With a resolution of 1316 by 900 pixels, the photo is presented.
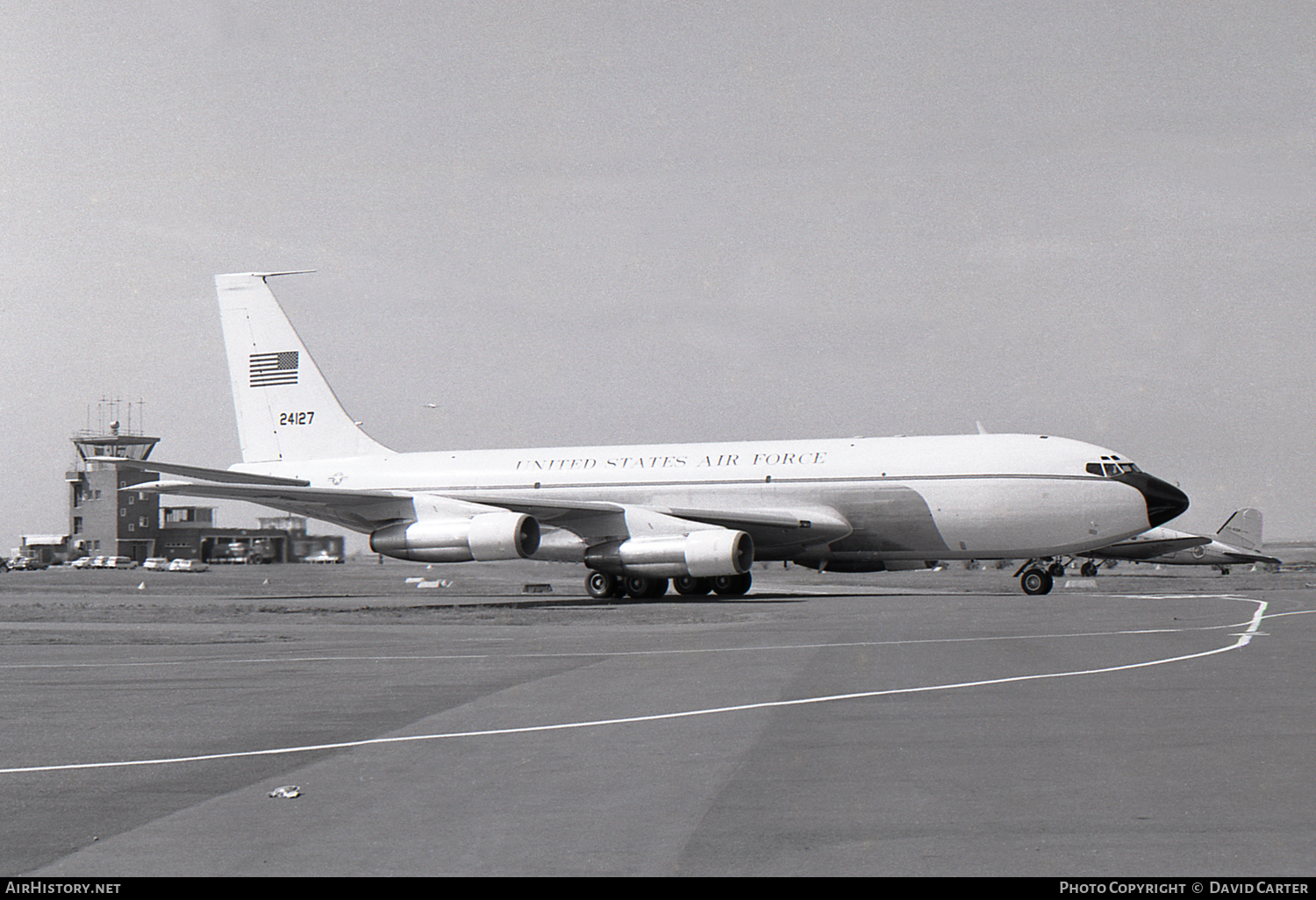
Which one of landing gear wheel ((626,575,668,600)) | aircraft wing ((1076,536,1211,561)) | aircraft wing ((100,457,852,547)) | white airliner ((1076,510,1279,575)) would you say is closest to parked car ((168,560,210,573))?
aircraft wing ((100,457,852,547))

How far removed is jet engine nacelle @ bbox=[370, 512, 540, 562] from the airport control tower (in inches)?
3140

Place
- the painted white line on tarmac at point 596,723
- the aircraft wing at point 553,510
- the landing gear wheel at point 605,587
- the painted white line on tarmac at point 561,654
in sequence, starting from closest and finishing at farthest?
the painted white line on tarmac at point 596,723 < the painted white line on tarmac at point 561,654 < the aircraft wing at point 553,510 < the landing gear wheel at point 605,587

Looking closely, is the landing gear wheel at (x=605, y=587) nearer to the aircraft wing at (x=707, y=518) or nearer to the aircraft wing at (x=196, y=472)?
the aircraft wing at (x=707, y=518)

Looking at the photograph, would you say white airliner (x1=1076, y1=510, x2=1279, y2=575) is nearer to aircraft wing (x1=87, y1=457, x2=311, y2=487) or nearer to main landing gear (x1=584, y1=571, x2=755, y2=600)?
main landing gear (x1=584, y1=571, x2=755, y2=600)

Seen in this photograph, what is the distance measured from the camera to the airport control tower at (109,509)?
348ft

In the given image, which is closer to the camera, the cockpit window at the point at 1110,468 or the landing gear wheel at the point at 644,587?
the cockpit window at the point at 1110,468

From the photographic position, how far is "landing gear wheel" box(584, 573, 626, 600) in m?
35.0

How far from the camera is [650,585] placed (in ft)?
115

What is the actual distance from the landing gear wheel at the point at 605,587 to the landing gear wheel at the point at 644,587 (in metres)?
0.25

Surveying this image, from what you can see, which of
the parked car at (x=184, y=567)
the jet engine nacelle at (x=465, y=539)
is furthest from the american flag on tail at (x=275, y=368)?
the parked car at (x=184, y=567)

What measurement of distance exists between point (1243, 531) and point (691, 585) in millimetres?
47598

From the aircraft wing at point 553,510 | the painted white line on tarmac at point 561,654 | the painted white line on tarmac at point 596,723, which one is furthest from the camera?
the aircraft wing at point 553,510

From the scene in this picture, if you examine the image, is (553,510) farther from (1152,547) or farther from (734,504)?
(1152,547)
